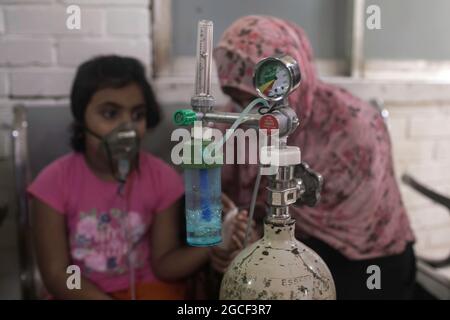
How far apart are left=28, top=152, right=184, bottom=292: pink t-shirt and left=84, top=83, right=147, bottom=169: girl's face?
2.8 inches

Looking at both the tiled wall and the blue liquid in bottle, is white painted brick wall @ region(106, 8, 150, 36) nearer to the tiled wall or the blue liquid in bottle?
the tiled wall

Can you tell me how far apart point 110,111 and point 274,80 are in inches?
22.6

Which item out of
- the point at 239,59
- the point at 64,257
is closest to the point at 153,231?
the point at 64,257

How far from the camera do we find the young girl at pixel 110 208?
1012 millimetres

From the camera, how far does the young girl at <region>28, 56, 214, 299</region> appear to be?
101cm

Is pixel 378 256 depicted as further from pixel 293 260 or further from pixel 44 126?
pixel 44 126

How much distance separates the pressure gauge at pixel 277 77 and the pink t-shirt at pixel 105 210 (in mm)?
540

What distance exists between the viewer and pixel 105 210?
3.40 feet

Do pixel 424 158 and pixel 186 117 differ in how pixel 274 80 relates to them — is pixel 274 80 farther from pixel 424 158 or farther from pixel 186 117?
pixel 424 158

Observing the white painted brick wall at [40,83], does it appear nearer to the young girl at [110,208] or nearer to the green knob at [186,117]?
the young girl at [110,208]

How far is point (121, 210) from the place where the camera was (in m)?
1.05

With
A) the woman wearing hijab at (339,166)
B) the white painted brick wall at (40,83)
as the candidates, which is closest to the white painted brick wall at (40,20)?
A: the white painted brick wall at (40,83)

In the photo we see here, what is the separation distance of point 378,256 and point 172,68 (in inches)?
32.0

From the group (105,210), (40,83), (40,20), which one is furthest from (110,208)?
(40,20)
